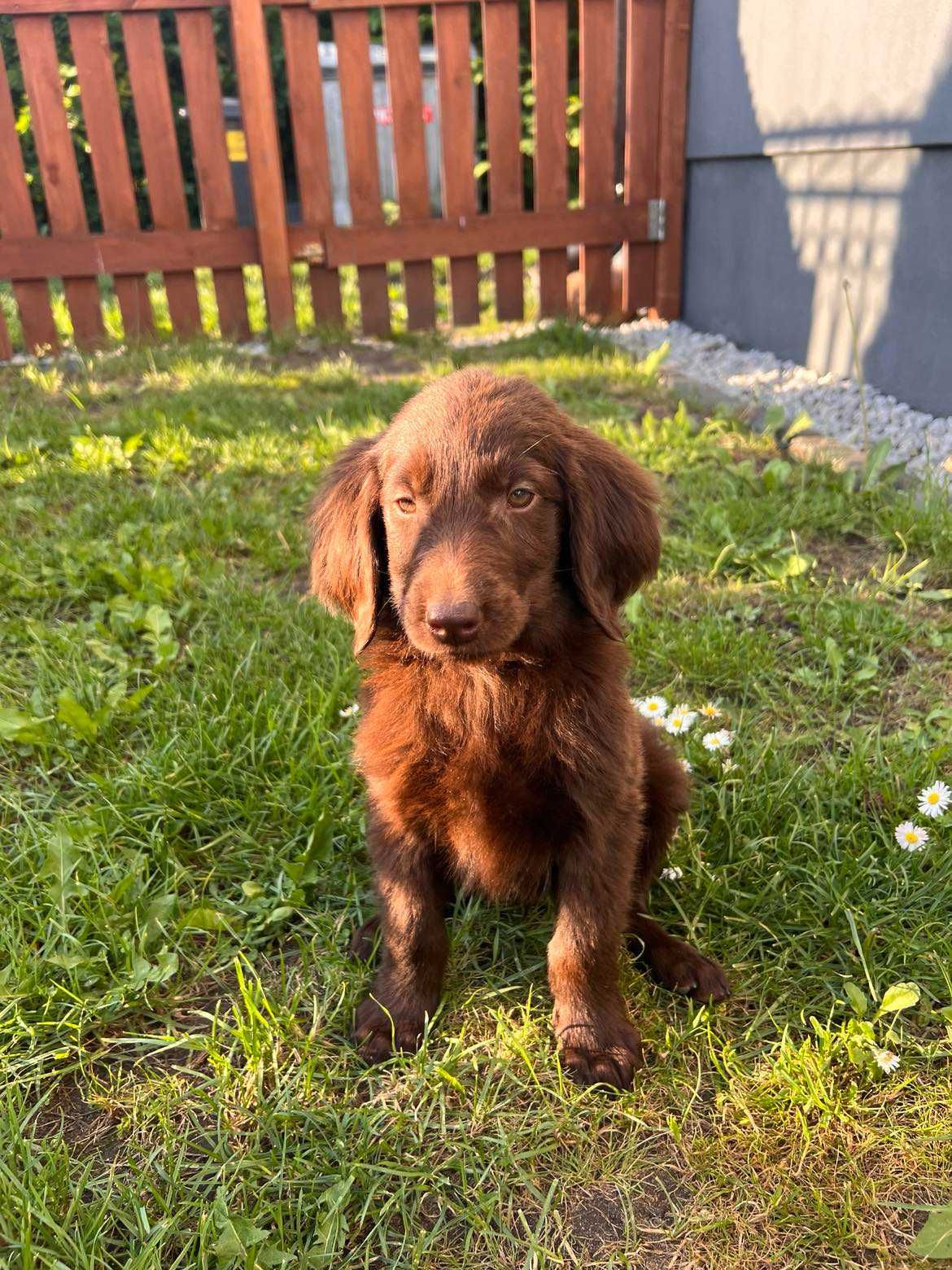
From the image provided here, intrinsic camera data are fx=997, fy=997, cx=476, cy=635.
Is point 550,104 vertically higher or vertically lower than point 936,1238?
higher

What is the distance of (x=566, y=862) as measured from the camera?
186 centimetres

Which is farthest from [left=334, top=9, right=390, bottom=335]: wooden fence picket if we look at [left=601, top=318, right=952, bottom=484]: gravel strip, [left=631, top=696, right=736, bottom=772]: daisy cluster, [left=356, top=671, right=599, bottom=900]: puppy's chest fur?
[left=356, top=671, right=599, bottom=900]: puppy's chest fur

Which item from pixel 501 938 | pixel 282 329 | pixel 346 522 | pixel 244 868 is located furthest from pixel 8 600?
pixel 282 329

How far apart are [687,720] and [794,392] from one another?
315cm

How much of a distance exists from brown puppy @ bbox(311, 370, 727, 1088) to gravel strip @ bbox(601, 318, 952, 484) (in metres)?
2.38

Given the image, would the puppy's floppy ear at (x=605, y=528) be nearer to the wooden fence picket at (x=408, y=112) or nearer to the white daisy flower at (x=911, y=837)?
the white daisy flower at (x=911, y=837)

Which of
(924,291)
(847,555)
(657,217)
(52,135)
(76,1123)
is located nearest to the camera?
(76,1123)

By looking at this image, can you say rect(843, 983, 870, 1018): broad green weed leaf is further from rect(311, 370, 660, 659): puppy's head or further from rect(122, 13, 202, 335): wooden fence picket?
rect(122, 13, 202, 335): wooden fence picket

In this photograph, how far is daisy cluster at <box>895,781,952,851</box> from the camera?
2.15m

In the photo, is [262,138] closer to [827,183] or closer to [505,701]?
[827,183]

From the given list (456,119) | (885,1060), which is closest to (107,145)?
(456,119)

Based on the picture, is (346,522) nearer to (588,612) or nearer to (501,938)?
(588,612)

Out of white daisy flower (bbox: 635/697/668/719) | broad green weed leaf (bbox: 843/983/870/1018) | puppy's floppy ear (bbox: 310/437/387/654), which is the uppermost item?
puppy's floppy ear (bbox: 310/437/387/654)

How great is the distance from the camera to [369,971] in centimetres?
203
